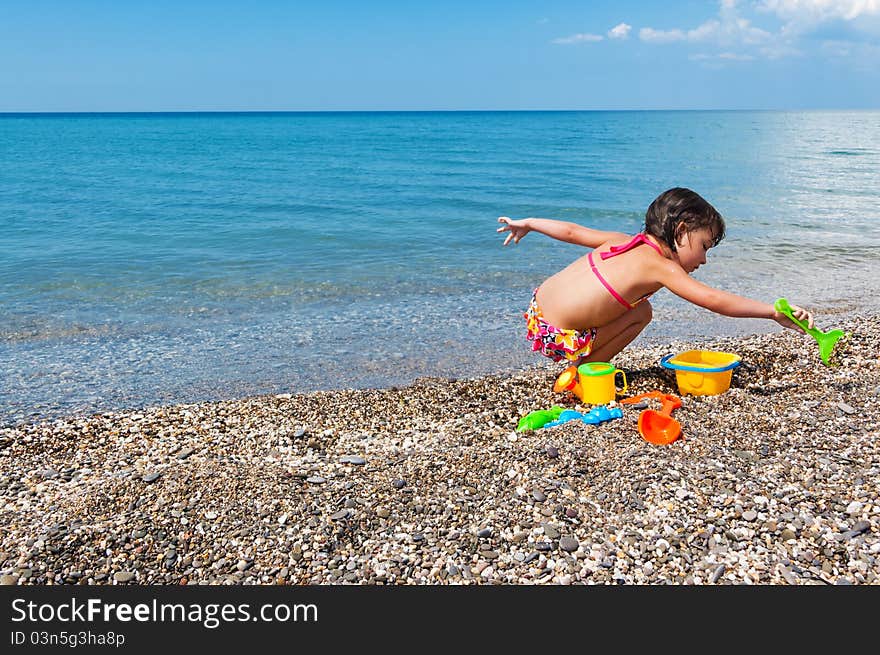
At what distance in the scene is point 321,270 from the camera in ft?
37.6

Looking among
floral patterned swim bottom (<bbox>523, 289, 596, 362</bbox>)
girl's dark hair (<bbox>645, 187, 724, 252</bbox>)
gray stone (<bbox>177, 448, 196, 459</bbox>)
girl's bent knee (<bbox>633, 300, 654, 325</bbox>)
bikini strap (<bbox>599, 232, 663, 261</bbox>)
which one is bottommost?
gray stone (<bbox>177, 448, 196, 459</bbox>)

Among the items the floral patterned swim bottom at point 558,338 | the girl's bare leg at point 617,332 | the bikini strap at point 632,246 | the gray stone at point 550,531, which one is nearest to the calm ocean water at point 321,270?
the floral patterned swim bottom at point 558,338

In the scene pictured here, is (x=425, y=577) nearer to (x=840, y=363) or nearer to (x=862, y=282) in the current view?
(x=840, y=363)

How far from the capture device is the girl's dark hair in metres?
4.70

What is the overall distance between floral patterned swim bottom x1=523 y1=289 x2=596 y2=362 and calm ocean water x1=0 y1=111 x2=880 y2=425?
1572 mm

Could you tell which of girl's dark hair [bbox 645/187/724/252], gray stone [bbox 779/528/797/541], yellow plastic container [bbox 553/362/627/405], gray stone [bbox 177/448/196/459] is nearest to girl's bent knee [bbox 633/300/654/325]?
yellow plastic container [bbox 553/362/627/405]

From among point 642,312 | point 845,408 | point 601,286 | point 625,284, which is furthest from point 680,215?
point 845,408

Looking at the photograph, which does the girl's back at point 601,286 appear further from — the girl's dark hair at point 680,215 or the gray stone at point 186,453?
the gray stone at point 186,453

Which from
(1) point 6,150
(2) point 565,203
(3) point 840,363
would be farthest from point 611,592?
(1) point 6,150

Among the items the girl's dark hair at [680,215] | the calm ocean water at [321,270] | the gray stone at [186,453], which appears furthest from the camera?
the calm ocean water at [321,270]

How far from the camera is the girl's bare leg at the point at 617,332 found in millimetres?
5305

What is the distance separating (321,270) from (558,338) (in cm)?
676

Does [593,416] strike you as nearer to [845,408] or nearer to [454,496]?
[454,496]

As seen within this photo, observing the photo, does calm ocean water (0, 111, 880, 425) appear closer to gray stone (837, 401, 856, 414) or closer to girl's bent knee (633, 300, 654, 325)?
girl's bent knee (633, 300, 654, 325)
